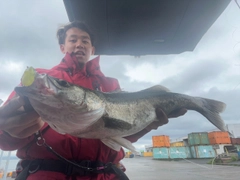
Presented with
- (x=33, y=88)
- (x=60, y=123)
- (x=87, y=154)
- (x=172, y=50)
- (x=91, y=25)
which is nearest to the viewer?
(x=33, y=88)

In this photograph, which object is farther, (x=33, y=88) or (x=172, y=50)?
(x=172, y=50)

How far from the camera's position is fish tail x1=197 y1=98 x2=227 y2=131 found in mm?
2789

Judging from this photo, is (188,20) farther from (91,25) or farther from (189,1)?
(91,25)

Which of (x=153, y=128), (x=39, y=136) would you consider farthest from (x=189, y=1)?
(x=39, y=136)

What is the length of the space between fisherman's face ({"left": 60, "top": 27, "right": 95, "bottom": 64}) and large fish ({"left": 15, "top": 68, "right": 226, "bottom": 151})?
1027mm

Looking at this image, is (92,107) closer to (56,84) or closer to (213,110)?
(56,84)

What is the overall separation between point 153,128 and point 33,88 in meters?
1.75

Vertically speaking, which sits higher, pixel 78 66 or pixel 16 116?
pixel 78 66

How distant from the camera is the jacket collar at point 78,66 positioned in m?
2.55

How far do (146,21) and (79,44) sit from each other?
109 centimetres

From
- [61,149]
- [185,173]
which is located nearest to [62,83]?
[61,149]

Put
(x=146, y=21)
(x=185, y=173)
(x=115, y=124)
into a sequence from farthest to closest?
(x=185, y=173), (x=146, y=21), (x=115, y=124)

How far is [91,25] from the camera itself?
9.18 feet

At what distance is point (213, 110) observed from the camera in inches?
113
